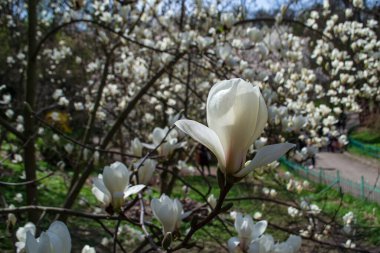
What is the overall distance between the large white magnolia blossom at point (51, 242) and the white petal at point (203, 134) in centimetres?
33

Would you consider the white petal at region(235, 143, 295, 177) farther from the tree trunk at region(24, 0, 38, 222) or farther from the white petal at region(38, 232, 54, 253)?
the tree trunk at region(24, 0, 38, 222)

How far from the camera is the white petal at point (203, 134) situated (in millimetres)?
810

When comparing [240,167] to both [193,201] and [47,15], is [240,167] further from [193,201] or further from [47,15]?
[47,15]

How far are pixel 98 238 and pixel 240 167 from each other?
4.80 metres

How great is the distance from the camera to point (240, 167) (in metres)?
0.86

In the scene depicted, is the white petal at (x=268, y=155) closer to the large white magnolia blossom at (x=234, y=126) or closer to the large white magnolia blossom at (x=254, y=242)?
the large white magnolia blossom at (x=234, y=126)

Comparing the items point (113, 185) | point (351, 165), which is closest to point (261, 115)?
point (113, 185)

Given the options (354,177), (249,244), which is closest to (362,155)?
(354,177)

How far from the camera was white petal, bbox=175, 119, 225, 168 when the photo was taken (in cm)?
81

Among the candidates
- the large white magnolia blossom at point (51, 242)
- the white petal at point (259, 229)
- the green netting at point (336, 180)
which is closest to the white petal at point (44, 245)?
the large white magnolia blossom at point (51, 242)

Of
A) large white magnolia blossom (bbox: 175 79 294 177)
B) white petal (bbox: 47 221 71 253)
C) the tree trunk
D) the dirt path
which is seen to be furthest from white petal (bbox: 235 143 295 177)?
the dirt path

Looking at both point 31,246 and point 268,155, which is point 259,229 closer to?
point 268,155

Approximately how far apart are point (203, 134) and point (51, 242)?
36cm

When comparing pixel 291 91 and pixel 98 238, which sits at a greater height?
pixel 291 91
